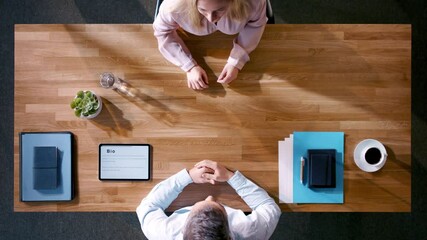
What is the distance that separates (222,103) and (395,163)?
2.59ft

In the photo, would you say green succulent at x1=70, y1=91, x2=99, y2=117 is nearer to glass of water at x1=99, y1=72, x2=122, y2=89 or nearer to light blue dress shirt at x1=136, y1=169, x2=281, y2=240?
glass of water at x1=99, y1=72, x2=122, y2=89

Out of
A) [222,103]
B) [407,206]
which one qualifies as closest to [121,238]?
[222,103]

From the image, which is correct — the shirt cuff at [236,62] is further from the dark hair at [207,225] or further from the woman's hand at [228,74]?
the dark hair at [207,225]

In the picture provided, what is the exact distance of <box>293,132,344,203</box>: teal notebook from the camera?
1631 mm

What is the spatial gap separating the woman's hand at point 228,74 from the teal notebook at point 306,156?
0.37 meters

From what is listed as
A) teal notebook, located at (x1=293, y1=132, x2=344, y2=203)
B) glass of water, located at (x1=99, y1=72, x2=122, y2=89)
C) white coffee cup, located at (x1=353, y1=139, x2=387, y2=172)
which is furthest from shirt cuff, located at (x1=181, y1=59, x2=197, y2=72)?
white coffee cup, located at (x1=353, y1=139, x2=387, y2=172)

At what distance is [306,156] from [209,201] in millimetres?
462

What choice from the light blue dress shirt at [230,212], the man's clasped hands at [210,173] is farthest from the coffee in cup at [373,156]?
the man's clasped hands at [210,173]

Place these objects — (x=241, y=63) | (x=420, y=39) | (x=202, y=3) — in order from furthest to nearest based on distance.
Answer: (x=420, y=39) → (x=241, y=63) → (x=202, y=3)

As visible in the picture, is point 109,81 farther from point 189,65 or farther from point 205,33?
point 205,33

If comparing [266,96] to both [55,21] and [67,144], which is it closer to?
[67,144]

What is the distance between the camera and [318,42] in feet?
5.37

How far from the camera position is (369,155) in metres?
1.63

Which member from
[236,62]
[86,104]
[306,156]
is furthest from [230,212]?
[86,104]
